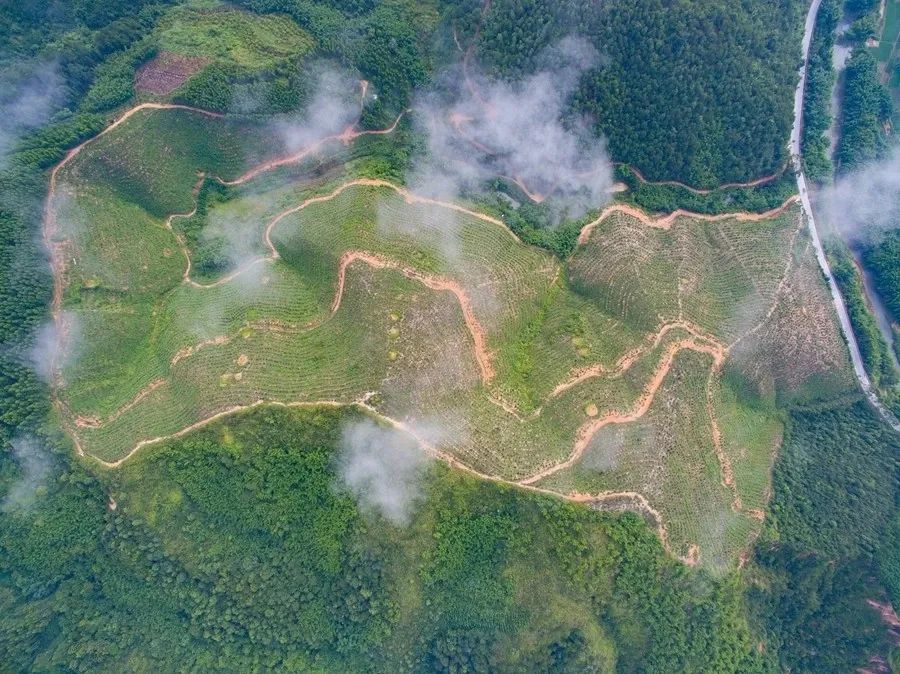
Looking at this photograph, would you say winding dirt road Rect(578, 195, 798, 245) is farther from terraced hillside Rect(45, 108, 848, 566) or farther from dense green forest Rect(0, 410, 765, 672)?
dense green forest Rect(0, 410, 765, 672)

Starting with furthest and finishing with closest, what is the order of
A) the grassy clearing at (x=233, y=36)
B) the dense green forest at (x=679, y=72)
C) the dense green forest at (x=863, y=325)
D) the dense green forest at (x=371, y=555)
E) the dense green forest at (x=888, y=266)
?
1. the dense green forest at (x=888, y=266)
2. the dense green forest at (x=863, y=325)
3. the grassy clearing at (x=233, y=36)
4. the dense green forest at (x=679, y=72)
5. the dense green forest at (x=371, y=555)

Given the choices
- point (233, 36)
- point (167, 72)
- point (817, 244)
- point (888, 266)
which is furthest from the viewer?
point (817, 244)

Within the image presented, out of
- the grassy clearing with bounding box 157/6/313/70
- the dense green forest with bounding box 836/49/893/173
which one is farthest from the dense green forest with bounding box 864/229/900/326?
the grassy clearing with bounding box 157/6/313/70

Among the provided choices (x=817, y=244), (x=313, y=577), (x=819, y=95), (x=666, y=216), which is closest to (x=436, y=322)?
(x=313, y=577)

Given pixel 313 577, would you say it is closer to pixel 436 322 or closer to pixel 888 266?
pixel 436 322

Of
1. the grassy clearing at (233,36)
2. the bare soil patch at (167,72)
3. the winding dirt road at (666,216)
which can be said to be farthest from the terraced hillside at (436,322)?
the grassy clearing at (233,36)

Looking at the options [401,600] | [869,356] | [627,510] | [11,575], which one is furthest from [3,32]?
[869,356]

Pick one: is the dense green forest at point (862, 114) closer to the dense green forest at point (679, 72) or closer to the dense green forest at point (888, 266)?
the dense green forest at point (679, 72)
